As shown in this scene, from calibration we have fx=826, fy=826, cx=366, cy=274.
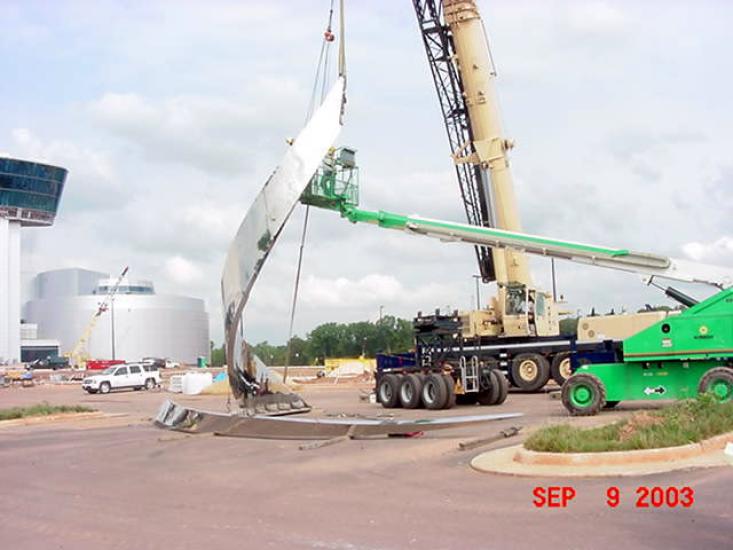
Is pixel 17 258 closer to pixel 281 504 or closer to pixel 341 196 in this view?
pixel 341 196

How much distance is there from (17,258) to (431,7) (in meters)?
93.8

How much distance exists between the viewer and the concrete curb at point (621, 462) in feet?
33.9

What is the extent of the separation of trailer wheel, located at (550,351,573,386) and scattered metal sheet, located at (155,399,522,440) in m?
10.7

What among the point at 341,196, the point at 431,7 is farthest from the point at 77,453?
the point at 431,7

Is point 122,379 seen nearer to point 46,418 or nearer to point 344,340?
point 46,418

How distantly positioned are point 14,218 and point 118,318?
1340 inches

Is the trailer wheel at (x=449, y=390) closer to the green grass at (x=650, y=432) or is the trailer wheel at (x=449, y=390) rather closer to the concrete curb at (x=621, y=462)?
the green grass at (x=650, y=432)

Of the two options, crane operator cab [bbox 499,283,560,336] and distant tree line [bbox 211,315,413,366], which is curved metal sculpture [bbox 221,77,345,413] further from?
distant tree line [bbox 211,315,413,366]

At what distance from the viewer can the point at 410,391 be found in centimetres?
2439

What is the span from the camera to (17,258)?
111438 millimetres

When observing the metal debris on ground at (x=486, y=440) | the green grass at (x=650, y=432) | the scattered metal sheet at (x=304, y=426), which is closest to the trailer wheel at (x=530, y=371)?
the scattered metal sheet at (x=304, y=426)

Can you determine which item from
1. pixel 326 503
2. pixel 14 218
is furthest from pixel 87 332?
pixel 326 503

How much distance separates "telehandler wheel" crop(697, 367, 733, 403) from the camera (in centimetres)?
1652

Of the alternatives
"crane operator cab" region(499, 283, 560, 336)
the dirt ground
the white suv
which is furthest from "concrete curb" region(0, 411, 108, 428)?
the white suv
